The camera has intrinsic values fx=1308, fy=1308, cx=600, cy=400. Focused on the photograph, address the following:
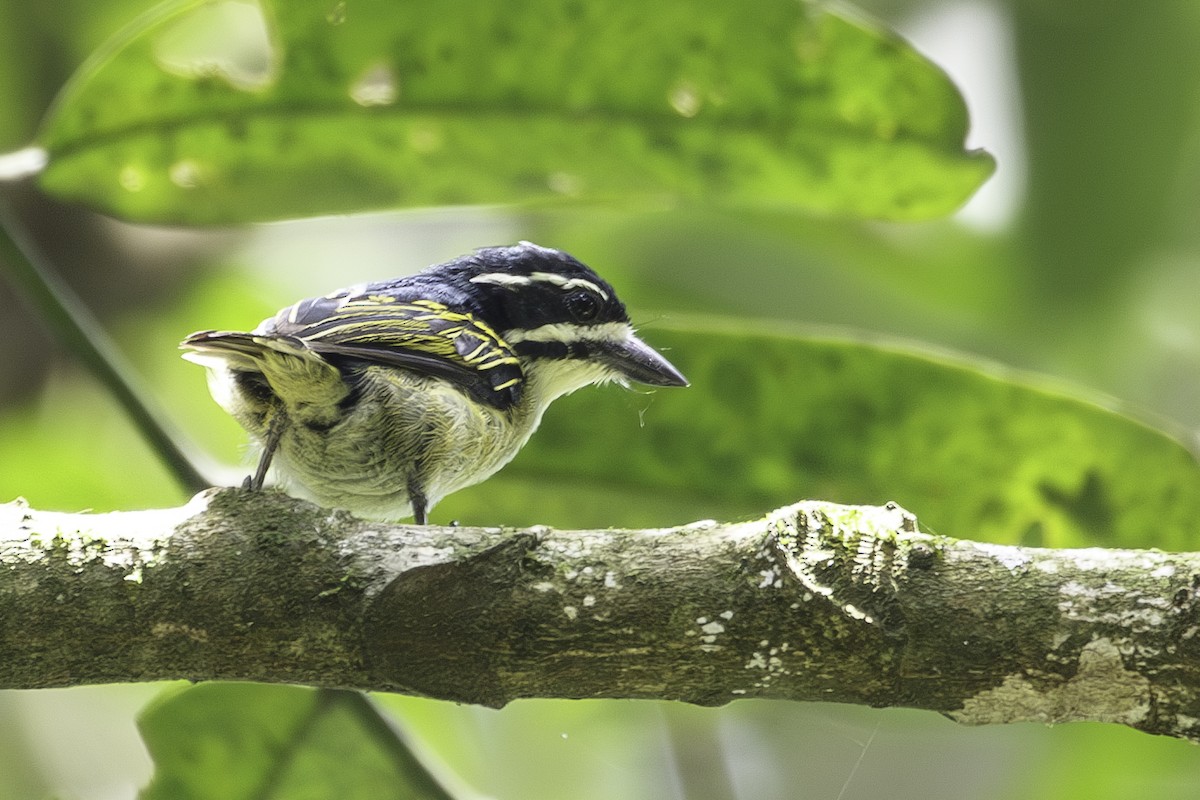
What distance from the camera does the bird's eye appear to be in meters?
A: 3.56

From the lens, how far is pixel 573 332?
3561mm

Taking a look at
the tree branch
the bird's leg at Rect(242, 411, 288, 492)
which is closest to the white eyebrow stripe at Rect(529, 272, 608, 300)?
the bird's leg at Rect(242, 411, 288, 492)

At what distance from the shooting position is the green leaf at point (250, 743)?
2.82m

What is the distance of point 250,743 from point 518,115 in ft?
5.64

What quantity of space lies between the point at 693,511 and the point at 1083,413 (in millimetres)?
973

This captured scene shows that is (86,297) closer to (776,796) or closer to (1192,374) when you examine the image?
(776,796)

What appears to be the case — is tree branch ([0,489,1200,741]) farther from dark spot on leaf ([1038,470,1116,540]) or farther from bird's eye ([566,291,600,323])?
bird's eye ([566,291,600,323])

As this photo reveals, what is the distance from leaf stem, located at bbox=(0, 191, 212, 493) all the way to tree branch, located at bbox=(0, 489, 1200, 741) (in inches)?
22.8

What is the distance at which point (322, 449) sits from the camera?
10.0 ft

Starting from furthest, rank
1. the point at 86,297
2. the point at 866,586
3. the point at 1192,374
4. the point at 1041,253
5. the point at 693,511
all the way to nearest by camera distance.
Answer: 1. the point at 1192,374
2. the point at 1041,253
3. the point at 86,297
4. the point at 693,511
5. the point at 866,586

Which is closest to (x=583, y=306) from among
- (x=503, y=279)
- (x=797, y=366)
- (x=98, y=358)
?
(x=503, y=279)

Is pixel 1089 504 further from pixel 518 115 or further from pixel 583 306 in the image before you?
pixel 518 115

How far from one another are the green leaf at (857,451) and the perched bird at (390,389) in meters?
0.15

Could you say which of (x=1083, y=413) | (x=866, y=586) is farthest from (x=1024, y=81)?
(x=866, y=586)
